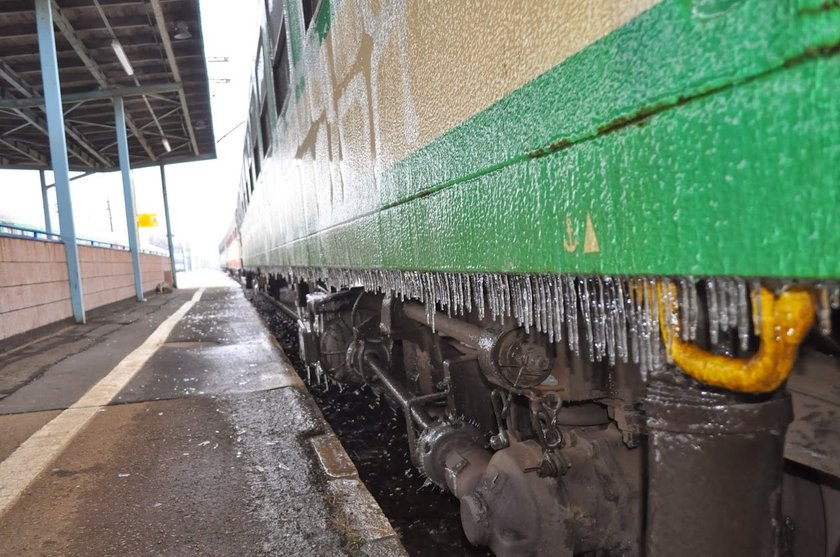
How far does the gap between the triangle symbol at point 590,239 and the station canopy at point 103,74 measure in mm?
12273

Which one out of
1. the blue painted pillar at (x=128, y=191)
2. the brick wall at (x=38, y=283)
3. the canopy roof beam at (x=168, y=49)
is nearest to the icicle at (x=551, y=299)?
the brick wall at (x=38, y=283)

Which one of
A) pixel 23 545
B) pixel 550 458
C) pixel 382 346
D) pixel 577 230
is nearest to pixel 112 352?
pixel 382 346

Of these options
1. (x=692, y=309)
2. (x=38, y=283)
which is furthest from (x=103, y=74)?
(x=692, y=309)

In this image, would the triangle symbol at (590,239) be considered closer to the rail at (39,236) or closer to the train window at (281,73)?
the train window at (281,73)

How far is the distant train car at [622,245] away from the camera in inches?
25.4

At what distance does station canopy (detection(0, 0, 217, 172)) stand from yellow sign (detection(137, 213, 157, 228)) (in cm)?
1139

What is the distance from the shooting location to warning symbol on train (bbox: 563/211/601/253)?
0.92 meters

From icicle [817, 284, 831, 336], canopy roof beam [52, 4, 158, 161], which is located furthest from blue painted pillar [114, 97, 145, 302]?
icicle [817, 284, 831, 336]

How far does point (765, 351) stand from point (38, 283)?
9.47 meters

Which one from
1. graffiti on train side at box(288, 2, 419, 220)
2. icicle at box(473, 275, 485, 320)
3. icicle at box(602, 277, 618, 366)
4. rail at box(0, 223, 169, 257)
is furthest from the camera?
rail at box(0, 223, 169, 257)

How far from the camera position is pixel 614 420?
1.79m

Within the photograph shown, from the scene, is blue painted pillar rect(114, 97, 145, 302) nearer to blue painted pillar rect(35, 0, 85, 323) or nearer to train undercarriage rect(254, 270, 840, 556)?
blue painted pillar rect(35, 0, 85, 323)

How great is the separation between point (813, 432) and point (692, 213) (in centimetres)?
81

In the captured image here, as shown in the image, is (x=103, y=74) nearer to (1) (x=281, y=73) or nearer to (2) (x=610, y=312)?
(1) (x=281, y=73)
